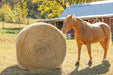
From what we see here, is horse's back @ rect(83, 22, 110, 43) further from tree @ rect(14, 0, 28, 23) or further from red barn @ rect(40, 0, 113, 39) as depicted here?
tree @ rect(14, 0, 28, 23)

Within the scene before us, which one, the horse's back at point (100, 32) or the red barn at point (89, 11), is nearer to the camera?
the horse's back at point (100, 32)

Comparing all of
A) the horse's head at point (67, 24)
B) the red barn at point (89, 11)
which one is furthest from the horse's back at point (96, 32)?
the red barn at point (89, 11)

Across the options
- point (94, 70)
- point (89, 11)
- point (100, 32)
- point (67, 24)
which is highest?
point (67, 24)

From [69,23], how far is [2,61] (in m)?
2.98

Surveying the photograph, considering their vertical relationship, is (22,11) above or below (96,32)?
below

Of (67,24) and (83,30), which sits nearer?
(67,24)

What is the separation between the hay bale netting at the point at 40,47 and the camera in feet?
18.9

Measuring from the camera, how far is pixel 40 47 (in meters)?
6.02

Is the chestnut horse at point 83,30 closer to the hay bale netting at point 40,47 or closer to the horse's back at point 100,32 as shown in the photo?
the horse's back at point 100,32

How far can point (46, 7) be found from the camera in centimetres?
2948

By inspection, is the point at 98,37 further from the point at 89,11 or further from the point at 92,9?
the point at 92,9

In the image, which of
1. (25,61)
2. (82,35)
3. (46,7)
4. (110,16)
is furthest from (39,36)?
(46,7)

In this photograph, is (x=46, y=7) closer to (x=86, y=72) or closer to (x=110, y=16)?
(x=110, y=16)

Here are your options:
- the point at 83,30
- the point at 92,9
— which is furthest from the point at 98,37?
the point at 92,9
